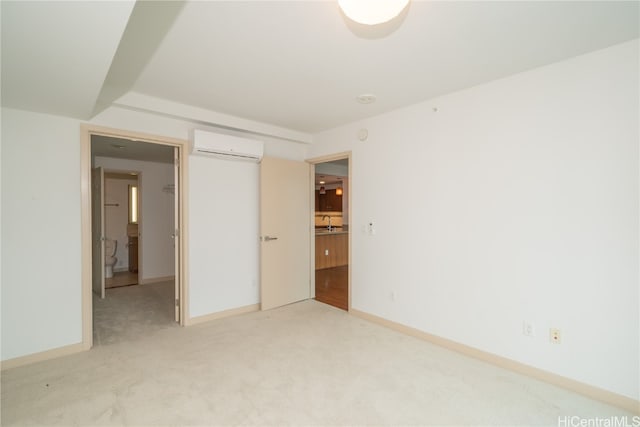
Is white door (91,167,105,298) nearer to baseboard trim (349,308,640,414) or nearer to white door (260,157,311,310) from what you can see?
white door (260,157,311,310)

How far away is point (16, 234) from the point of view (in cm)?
255

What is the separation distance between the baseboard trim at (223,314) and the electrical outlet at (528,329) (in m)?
2.99

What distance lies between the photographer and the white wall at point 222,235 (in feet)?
11.7

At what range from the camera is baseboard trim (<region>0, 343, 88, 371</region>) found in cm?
251

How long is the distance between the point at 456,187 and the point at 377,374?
5.92ft

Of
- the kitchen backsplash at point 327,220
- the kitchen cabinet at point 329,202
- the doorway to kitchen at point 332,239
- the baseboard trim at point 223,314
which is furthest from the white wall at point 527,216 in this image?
the kitchen cabinet at point 329,202

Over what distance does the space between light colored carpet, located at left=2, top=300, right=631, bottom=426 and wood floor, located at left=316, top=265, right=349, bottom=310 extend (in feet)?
4.32

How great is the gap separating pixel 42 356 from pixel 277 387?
7.05ft

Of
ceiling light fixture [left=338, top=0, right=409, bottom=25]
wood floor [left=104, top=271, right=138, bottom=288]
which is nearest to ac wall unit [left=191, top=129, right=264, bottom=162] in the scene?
ceiling light fixture [left=338, top=0, right=409, bottom=25]

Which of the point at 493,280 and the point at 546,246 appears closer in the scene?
the point at 546,246

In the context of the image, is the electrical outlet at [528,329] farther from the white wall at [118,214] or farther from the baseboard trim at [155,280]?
the white wall at [118,214]

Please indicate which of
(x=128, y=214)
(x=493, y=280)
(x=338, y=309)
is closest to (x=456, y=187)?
(x=493, y=280)

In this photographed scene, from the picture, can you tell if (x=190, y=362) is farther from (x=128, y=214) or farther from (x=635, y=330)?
(x=128, y=214)

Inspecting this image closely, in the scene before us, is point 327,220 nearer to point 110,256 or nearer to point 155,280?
point 155,280
